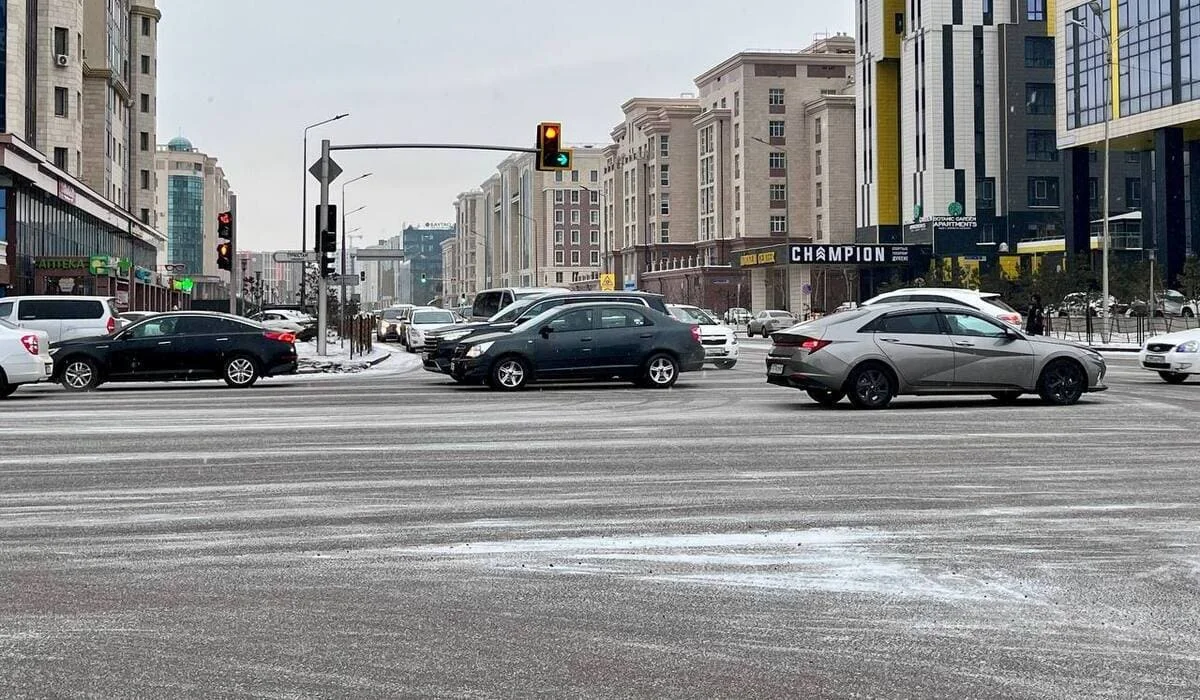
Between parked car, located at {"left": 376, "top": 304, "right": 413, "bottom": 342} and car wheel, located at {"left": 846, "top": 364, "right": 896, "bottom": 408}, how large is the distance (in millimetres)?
44439

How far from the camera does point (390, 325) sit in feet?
211

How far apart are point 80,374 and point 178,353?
176 cm

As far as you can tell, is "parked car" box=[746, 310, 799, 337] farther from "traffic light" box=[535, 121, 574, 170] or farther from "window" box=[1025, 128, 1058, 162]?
"traffic light" box=[535, 121, 574, 170]

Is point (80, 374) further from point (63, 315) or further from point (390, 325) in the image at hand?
point (390, 325)

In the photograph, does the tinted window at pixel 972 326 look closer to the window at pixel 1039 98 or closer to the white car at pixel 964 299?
the white car at pixel 964 299

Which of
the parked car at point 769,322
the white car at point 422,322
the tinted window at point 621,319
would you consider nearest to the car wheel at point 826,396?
the tinted window at point 621,319

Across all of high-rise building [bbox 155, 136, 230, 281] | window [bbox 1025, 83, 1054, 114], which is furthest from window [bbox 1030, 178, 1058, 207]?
high-rise building [bbox 155, 136, 230, 281]

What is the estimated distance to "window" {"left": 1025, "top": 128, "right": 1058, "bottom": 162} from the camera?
9362cm

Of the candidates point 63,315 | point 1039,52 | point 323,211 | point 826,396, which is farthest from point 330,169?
point 1039,52

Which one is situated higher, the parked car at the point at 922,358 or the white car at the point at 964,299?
the white car at the point at 964,299

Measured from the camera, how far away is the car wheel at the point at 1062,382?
63.9 feet

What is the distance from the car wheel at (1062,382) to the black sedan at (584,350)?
21.5 feet

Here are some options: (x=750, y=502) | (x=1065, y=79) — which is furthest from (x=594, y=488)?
(x=1065, y=79)

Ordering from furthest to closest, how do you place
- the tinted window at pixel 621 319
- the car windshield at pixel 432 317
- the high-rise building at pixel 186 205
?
the high-rise building at pixel 186 205
the car windshield at pixel 432 317
the tinted window at pixel 621 319
